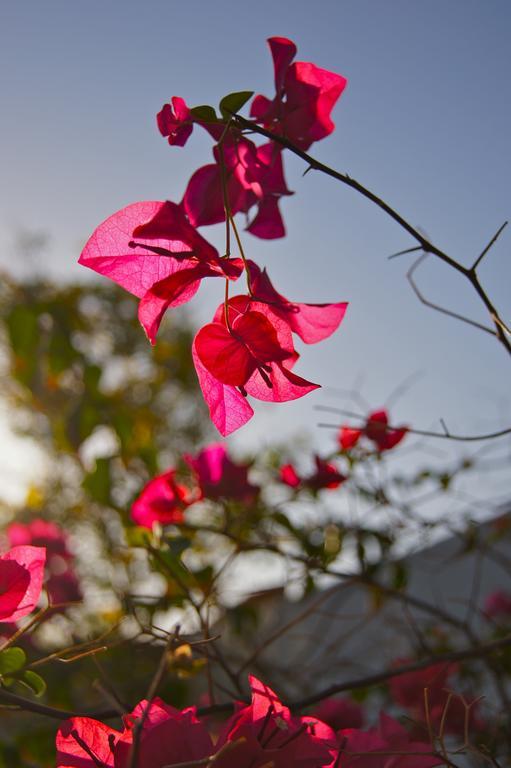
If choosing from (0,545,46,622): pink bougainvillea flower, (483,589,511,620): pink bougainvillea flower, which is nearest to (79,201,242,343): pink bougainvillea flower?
(0,545,46,622): pink bougainvillea flower

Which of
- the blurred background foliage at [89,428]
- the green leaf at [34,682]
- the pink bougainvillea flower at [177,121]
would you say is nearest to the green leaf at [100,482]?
the blurred background foliage at [89,428]

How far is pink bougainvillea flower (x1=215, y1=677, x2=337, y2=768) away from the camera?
277 mm

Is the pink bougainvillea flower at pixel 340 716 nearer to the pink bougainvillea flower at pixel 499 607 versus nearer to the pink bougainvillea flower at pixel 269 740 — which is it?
the pink bougainvillea flower at pixel 269 740

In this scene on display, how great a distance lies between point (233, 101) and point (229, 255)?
71 mm

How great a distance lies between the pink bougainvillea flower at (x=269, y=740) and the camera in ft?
0.91

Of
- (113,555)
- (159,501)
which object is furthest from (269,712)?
(113,555)

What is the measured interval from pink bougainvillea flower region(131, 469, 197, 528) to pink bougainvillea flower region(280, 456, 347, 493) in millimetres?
125

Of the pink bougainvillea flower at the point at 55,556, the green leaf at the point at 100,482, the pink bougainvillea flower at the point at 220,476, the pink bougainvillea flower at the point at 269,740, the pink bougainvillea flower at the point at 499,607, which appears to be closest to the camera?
the pink bougainvillea flower at the point at 269,740

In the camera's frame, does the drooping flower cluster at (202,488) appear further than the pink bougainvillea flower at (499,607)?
No

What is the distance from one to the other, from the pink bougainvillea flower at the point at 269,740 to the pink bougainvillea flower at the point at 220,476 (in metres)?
0.39

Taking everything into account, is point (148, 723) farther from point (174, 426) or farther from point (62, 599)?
point (174, 426)

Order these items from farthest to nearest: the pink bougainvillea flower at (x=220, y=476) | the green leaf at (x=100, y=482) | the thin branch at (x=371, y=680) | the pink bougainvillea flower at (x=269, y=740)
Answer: the green leaf at (x=100, y=482) < the pink bougainvillea flower at (x=220, y=476) < the thin branch at (x=371, y=680) < the pink bougainvillea flower at (x=269, y=740)

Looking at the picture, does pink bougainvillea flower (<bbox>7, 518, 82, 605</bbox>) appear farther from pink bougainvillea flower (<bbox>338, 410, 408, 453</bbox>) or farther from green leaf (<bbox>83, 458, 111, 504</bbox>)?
pink bougainvillea flower (<bbox>338, 410, 408, 453</bbox>)

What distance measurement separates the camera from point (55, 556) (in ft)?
4.03
